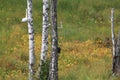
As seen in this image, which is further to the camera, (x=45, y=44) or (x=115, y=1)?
(x=115, y=1)

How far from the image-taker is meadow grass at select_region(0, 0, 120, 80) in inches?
775

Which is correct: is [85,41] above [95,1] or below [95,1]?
below

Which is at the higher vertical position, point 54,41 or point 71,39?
point 54,41

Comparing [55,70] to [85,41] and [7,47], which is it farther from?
[85,41]

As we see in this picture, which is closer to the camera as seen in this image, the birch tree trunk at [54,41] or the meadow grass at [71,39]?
the birch tree trunk at [54,41]

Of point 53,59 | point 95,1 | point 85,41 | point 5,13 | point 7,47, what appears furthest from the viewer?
point 95,1

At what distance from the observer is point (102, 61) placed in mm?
21594

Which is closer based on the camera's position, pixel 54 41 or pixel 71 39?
pixel 54 41

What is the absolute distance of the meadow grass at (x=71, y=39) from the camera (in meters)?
19.7

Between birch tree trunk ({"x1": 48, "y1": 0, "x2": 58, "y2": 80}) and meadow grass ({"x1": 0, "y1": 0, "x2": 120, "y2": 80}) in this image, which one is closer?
birch tree trunk ({"x1": 48, "y1": 0, "x2": 58, "y2": 80})

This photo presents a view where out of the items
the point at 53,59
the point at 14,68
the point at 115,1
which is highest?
the point at 115,1

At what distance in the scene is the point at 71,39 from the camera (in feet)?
91.8

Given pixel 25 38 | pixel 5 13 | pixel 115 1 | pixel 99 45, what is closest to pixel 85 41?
pixel 99 45

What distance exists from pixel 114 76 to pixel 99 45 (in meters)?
8.90
